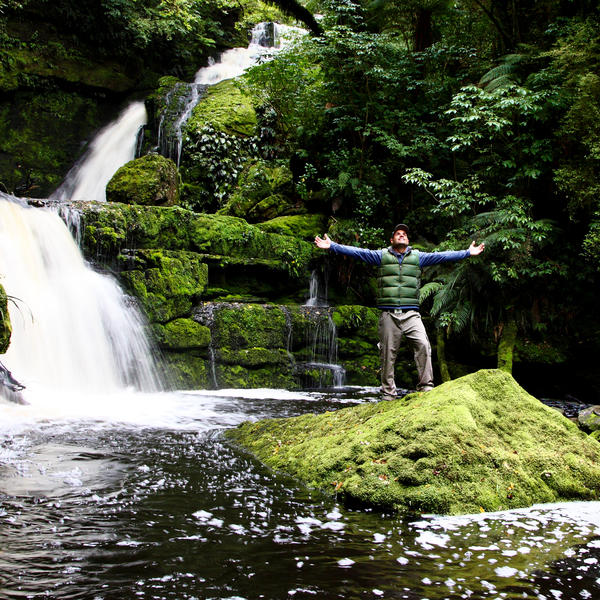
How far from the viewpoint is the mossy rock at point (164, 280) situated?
10.4 m

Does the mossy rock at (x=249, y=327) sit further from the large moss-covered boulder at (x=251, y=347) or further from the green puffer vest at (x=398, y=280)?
the green puffer vest at (x=398, y=280)

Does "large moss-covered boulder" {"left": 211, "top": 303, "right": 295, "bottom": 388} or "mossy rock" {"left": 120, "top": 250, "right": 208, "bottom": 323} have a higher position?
"mossy rock" {"left": 120, "top": 250, "right": 208, "bottom": 323}

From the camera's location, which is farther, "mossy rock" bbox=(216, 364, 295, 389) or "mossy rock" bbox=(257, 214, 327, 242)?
"mossy rock" bbox=(257, 214, 327, 242)

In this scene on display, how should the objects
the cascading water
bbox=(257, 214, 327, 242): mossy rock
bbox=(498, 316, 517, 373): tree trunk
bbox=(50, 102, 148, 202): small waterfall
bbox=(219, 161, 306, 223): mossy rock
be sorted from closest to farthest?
bbox=(498, 316, 517, 373): tree trunk < bbox=(257, 214, 327, 242): mossy rock < bbox=(219, 161, 306, 223): mossy rock < the cascading water < bbox=(50, 102, 148, 202): small waterfall

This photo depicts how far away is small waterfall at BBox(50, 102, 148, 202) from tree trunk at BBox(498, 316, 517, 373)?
12.7 metres

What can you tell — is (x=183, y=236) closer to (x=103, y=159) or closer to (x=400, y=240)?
(x=400, y=240)

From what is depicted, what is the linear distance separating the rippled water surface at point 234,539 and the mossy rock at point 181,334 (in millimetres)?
5218

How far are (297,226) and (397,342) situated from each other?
8.69 m

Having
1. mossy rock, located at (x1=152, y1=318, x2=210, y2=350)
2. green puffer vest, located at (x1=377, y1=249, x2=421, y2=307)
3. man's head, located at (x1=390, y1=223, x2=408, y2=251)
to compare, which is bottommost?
mossy rock, located at (x1=152, y1=318, x2=210, y2=350)

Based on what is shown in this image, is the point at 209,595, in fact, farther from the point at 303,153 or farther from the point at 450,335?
the point at 303,153

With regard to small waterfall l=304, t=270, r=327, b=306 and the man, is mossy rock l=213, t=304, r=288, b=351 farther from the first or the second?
the man

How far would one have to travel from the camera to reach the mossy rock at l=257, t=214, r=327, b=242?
13.7 metres

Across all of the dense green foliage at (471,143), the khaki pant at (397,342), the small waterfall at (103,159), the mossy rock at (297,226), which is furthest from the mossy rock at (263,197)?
the khaki pant at (397,342)

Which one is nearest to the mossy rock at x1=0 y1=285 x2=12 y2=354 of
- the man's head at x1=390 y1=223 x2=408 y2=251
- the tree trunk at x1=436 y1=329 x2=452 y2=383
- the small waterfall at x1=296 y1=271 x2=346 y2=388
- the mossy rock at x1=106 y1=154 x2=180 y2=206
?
the man's head at x1=390 y1=223 x2=408 y2=251
